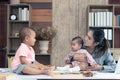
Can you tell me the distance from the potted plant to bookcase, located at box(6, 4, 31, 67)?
0.29 metres

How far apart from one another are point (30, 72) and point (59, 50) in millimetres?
3610

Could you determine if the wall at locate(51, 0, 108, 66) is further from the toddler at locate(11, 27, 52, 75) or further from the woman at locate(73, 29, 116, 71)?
the toddler at locate(11, 27, 52, 75)

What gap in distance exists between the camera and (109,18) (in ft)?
17.5

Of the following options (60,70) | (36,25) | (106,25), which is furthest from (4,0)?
(60,70)

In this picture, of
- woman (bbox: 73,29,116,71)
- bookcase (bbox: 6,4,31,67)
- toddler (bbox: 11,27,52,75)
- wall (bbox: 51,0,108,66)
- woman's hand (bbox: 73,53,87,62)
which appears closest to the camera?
toddler (bbox: 11,27,52,75)

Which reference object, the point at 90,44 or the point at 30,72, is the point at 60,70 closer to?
the point at 30,72

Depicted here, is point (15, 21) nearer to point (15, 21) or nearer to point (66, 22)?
point (15, 21)

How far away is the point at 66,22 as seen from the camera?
223 inches

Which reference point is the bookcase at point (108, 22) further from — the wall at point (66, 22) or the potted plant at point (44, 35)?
the potted plant at point (44, 35)

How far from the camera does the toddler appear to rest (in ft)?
6.79

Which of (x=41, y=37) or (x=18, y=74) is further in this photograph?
(x=41, y=37)

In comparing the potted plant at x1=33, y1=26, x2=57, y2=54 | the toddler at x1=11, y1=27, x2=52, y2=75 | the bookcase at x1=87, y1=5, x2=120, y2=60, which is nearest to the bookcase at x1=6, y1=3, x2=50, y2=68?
the potted plant at x1=33, y1=26, x2=57, y2=54

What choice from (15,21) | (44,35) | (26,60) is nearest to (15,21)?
(15,21)

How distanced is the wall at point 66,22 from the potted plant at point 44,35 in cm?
30
